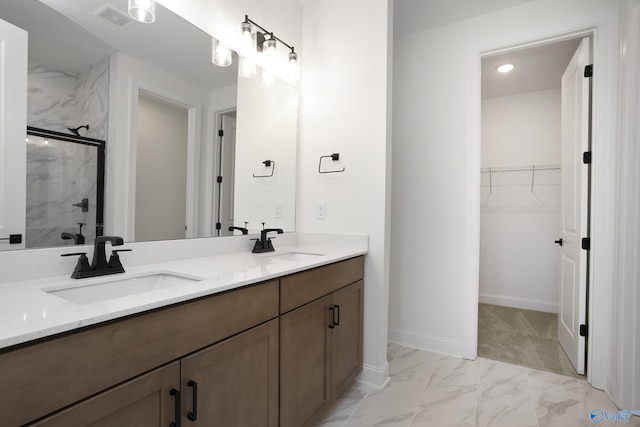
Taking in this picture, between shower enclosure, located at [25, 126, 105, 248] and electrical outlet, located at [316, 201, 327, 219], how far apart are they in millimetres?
1291

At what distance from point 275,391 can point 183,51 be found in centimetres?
162

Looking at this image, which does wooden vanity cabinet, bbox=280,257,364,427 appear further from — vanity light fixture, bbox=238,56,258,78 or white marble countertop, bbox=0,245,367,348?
vanity light fixture, bbox=238,56,258,78

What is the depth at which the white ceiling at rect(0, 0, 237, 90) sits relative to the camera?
1.07 m

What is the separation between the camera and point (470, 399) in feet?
6.08

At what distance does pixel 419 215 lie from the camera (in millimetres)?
2621

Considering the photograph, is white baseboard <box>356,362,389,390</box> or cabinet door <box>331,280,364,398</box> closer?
cabinet door <box>331,280,364,398</box>

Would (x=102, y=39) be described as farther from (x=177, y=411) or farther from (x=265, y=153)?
(x=177, y=411)

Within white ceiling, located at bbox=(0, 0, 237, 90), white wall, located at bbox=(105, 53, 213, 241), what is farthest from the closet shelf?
white wall, located at bbox=(105, 53, 213, 241)

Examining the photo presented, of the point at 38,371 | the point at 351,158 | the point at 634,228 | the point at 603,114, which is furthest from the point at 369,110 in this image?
the point at 38,371

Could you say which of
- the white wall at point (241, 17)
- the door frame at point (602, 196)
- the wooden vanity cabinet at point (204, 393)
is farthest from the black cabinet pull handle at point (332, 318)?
the door frame at point (602, 196)

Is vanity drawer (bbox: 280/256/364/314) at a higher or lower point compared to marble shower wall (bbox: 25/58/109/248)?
lower

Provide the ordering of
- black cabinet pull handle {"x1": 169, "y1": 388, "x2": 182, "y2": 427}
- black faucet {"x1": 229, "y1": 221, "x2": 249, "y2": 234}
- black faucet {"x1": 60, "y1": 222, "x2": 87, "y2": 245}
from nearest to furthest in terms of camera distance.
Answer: black cabinet pull handle {"x1": 169, "y1": 388, "x2": 182, "y2": 427} → black faucet {"x1": 60, "y1": 222, "x2": 87, "y2": 245} → black faucet {"x1": 229, "y1": 221, "x2": 249, "y2": 234}

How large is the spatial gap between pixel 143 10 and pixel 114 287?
116 cm

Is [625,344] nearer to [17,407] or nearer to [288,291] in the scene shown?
[288,291]
